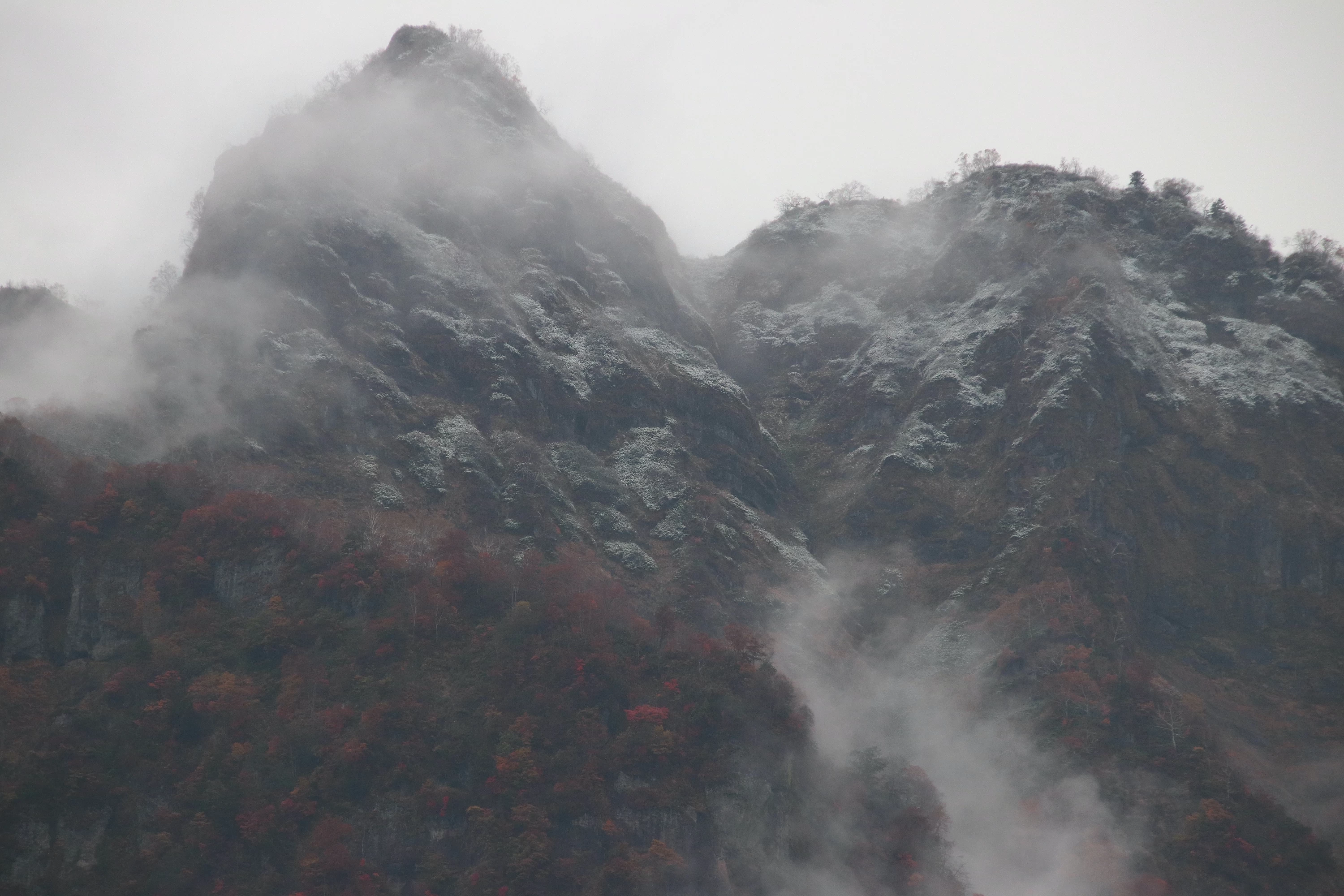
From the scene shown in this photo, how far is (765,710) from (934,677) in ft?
82.6

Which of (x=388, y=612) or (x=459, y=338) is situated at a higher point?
(x=459, y=338)

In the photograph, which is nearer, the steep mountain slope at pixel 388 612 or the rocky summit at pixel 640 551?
the steep mountain slope at pixel 388 612

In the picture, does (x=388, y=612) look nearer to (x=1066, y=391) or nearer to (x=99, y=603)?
(x=99, y=603)

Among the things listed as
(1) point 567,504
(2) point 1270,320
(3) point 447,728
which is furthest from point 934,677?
(2) point 1270,320

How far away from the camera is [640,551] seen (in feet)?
418

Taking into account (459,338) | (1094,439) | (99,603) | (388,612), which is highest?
(1094,439)

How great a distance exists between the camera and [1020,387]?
151 m

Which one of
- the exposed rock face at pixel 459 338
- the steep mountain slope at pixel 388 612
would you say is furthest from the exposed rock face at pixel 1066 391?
the steep mountain slope at pixel 388 612

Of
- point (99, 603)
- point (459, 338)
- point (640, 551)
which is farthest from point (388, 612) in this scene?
point (459, 338)

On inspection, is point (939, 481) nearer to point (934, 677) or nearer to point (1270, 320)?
point (934, 677)

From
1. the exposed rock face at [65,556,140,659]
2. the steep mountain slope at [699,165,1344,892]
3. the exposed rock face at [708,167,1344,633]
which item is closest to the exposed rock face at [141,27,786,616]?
the exposed rock face at [708,167,1344,633]

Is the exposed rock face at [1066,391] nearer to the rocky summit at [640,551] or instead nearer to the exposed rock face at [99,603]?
the rocky summit at [640,551]

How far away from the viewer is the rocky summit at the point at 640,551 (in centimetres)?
9438

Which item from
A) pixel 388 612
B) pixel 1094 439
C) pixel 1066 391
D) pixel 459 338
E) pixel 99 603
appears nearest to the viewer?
pixel 99 603
